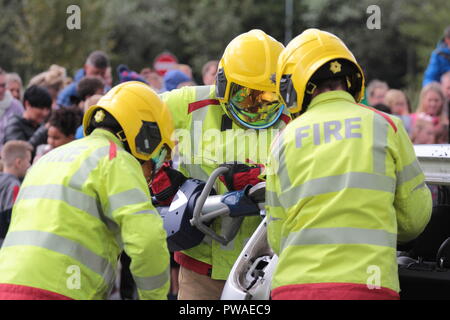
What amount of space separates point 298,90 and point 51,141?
422cm

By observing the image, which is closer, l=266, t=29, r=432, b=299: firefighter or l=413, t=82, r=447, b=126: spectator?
l=266, t=29, r=432, b=299: firefighter

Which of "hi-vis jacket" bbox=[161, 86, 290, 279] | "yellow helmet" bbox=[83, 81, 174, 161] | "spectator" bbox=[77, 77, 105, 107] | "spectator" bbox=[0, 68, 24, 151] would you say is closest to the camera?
"yellow helmet" bbox=[83, 81, 174, 161]

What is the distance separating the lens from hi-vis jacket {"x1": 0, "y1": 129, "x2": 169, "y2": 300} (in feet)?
11.1

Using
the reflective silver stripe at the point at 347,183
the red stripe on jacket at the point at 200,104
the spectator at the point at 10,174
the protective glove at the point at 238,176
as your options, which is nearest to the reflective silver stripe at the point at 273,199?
the reflective silver stripe at the point at 347,183

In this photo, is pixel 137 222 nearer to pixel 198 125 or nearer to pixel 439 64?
pixel 198 125

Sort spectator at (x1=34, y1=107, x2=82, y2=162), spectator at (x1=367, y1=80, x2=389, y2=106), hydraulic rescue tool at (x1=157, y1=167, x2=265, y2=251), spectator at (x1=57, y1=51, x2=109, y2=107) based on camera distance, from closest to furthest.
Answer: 1. hydraulic rescue tool at (x1=157, y1=167, x2=265, y2=251)
2. spectator at (x1=34, y1=107, x2=82, y2=162)
3. spectator at (x1=57, y1=51, x2=109, y2=107)
4. spectator at (x1=367, y1=80, x2=389, y2=106)

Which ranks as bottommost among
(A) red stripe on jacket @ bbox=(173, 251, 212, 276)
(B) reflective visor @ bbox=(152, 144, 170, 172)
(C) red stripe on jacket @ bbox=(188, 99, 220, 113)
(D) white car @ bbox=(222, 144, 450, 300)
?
(A) red stripe on jacket @ bbox=(173, 251, 212, 276)

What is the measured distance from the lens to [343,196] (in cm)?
327

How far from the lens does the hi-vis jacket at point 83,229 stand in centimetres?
339

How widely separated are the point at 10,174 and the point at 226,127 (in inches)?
105

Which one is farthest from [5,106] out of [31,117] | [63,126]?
[63,126]

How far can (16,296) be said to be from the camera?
3.36 metres

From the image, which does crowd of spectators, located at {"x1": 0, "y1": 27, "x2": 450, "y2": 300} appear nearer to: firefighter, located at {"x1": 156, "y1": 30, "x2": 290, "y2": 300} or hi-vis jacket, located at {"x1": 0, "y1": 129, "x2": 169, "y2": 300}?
firefighter, located at {"x1": 156, "y1": 30, "x2": 290, "y2": 300}

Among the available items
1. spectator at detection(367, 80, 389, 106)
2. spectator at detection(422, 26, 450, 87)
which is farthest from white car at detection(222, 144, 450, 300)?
spectator at detection(367, 80, 389, 106)
